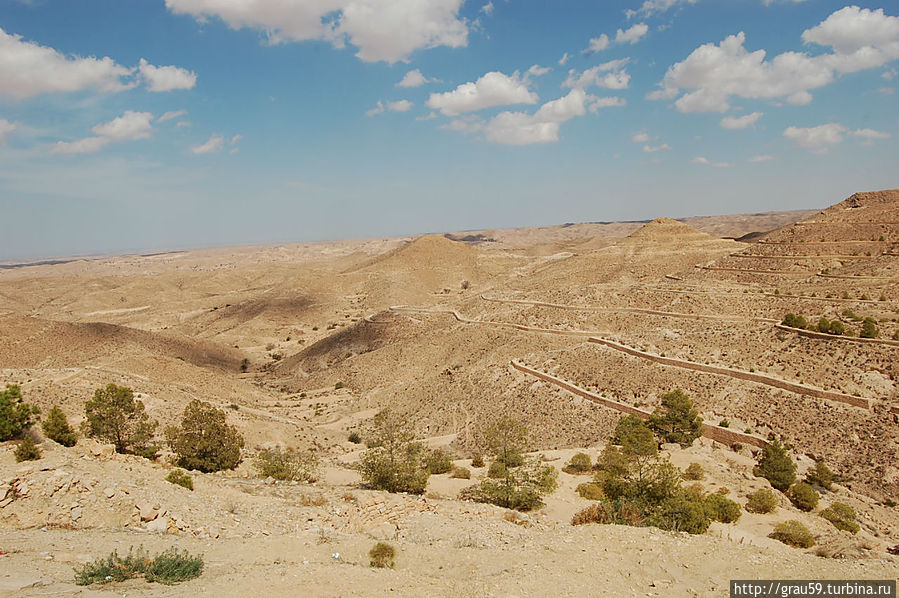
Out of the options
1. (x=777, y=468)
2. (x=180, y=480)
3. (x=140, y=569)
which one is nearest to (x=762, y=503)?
(x=777, y=468)

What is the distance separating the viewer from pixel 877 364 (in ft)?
85.0

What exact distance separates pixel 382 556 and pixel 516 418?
21.0 metres

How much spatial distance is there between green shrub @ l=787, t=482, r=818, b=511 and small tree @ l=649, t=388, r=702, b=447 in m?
5.43

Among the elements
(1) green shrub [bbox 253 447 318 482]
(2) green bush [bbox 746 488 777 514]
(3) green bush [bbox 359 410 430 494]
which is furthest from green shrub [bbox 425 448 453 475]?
(2) green bush [bbox 746 488 777 514]

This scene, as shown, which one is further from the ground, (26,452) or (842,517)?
(26,452)

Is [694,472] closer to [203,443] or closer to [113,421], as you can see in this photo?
[203,443]

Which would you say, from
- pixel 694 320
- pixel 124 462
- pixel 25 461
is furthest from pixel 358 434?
pixel 694 320

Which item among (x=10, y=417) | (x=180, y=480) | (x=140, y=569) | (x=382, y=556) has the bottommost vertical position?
(x=382, y=556)

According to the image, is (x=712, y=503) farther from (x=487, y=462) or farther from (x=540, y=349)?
(x=540, y=349)

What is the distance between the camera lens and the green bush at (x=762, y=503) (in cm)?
Result: 1778

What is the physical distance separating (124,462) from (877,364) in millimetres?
33432

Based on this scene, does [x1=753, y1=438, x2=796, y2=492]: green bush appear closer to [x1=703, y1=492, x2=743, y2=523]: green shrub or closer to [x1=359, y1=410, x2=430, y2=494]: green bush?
[x1=703, y1=492, x2=743, y2=523]: green shrub

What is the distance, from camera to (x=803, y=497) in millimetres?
18641

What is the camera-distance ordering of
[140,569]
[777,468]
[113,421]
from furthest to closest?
[113,421]
[777,468]
[140,569]
